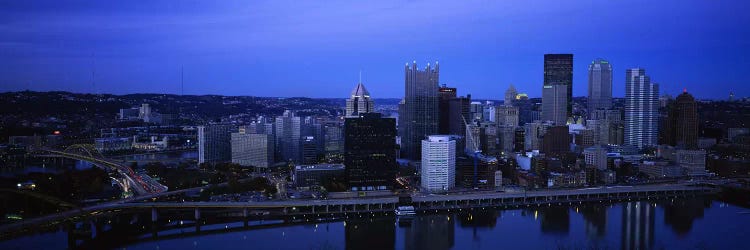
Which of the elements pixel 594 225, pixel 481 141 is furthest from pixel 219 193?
pixel 481 141

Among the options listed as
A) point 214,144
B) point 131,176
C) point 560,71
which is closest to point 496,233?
point 131,176

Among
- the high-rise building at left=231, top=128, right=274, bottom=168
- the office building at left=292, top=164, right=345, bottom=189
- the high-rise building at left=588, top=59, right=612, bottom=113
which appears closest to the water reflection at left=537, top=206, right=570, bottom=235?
the office building at left=292, top=164, right=345, bottom=189

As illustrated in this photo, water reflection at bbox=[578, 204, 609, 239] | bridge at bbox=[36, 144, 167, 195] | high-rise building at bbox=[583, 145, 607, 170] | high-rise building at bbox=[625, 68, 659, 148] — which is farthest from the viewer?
high-rise building at bbox=[625, 68, 659, 148]

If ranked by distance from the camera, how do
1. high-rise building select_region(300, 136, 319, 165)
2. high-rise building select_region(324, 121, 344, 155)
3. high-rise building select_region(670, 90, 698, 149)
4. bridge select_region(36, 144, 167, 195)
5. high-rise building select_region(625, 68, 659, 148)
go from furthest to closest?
high-rise building select_region(625, 68, 659, 148) → high-rise building select_region(670, 90, 698, 149) → high-rise building select_region(324, 121, 344, 155) → high-rise building select_region(300, 136, 319, 165) → bridge select_region(36, 144, 167, 195)

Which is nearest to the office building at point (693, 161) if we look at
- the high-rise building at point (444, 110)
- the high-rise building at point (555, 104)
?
the high-rise building at point (444, 110)

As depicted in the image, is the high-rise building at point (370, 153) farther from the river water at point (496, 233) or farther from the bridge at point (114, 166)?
the bridge at point (114, 166)

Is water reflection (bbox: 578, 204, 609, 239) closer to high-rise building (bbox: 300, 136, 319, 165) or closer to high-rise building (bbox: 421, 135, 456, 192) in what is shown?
high-rise building (bbox: 421, 135, 456, 192)

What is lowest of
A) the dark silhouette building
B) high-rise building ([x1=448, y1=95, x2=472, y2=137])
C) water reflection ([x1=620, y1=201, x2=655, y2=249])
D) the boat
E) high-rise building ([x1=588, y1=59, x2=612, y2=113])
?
water reflection ([x1=620, y1=201, x2=655, y2=249])
